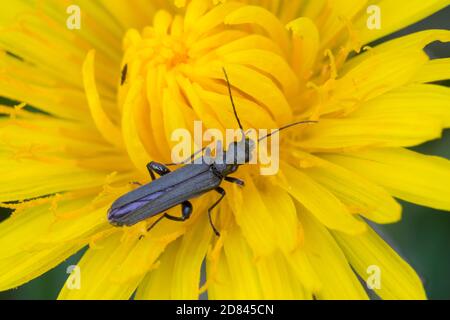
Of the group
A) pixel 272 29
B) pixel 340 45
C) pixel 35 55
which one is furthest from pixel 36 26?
pixel 340 45

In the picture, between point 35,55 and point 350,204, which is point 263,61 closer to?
point 350,204

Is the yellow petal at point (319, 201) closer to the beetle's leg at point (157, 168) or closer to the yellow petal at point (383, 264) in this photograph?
the yellow petal at point (383, 264)

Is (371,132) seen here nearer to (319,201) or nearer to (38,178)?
(319,201)

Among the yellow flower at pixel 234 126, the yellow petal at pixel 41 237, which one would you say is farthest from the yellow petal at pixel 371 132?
the yellow petal at pixel 41 237

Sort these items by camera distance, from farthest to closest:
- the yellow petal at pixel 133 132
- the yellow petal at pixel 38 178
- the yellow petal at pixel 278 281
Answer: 1. the yellow petal at pixel 38 178
2. the yellow petal at pixel 133 132
3. the yellow petal at pixel 278 281

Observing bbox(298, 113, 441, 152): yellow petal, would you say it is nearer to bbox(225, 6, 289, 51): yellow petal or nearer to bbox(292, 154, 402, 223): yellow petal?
bbox(292, 154, 402, 223): yellow petal

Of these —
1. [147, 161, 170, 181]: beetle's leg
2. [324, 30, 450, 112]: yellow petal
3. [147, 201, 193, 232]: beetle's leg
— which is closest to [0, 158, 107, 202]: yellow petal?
[147, 161, 170, 181]: beetle's leg

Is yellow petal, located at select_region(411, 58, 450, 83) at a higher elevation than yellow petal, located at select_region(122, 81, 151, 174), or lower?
higher
